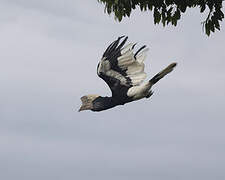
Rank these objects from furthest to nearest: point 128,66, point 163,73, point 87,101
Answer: point 128,66
point 87,101
point 163,73

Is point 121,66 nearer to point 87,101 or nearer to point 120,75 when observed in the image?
point 120,75

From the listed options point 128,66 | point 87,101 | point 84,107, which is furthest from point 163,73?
point 84,107

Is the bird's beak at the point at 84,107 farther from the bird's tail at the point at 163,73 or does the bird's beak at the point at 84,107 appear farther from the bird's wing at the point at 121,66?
the bird's tail at the point at 163,73

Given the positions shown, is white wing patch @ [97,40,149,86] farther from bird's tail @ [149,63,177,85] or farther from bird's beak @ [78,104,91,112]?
bird's beak @ [78,104,91,112]

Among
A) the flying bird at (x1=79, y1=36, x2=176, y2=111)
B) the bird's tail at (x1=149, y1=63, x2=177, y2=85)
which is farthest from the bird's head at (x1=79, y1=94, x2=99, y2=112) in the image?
the bird's tail at (x1=149, y1=63, x2=177, y2=85)

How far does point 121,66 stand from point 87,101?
113 cm

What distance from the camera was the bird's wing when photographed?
1659cm

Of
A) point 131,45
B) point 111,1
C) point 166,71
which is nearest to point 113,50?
point 131,45

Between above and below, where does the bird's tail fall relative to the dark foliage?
below

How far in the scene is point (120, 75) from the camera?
655 inches

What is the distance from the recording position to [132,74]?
16625 millimetres

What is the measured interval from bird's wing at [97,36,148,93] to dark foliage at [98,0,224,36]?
2374mm

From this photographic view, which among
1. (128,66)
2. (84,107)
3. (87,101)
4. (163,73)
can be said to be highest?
(128,66)

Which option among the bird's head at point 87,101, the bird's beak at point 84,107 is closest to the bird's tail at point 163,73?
the bird's head at point 87,101
